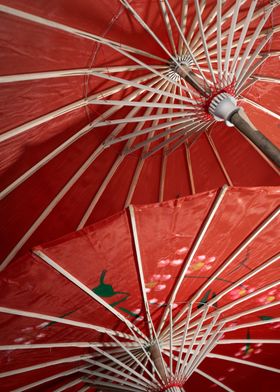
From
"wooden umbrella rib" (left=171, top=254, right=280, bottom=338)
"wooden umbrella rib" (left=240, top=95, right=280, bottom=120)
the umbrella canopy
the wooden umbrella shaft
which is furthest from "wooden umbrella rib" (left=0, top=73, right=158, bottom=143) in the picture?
"wooden umbrella rib" (left=171, top=254, right=280, bottom=338)

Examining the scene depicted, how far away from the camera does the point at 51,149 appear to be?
5.14m

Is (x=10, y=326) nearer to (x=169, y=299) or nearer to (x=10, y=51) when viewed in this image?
(x=169, y=299)

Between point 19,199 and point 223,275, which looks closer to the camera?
point 223,275

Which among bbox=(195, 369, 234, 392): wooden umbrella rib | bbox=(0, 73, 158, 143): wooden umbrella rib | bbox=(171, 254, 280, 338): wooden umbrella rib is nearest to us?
bbox=(171, 254, 280, 338): wooden umbrella rib

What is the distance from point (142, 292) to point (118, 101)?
1623 mm

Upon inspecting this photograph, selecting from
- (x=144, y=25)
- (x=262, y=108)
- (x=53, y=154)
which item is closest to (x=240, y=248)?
(x=144, y=25)

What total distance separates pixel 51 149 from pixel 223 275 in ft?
7.35

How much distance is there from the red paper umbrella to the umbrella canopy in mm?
988

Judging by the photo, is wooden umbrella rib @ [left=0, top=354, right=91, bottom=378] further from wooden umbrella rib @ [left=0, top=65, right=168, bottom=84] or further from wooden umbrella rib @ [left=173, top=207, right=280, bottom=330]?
wooden umbrella rib @ [left=0, top=65, right=168, bottom=84]

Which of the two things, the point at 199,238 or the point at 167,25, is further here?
the point at 167,25

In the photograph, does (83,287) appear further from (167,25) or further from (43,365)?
(167,25)

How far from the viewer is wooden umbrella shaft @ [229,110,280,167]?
3.47 metres

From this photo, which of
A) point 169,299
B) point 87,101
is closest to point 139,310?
point 169,299

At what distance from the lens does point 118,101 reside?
432 cm
